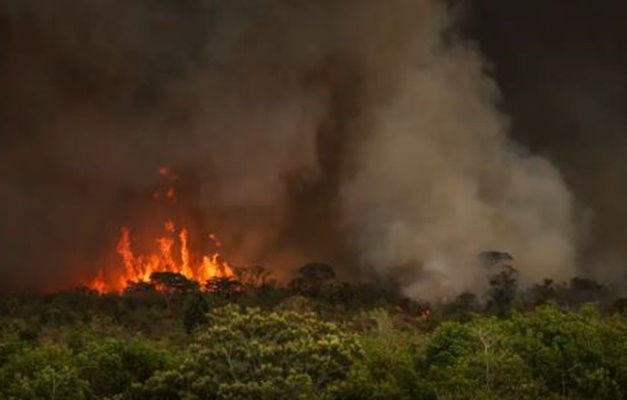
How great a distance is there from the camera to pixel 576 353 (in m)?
72.4

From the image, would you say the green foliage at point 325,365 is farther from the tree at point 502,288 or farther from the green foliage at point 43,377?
the tree at point 502,288

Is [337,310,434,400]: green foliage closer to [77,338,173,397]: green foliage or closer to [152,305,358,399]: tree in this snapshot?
[152,305,358,399]: tree

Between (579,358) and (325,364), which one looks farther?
(579,358)

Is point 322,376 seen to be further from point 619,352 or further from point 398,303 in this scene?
point 398,303

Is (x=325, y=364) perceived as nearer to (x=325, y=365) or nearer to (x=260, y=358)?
(x=325, y=365)

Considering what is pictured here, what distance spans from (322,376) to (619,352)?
2642 centimetres

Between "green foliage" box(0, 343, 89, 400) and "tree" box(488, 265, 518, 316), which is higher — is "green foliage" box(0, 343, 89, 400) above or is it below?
below

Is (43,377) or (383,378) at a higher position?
(43,377)

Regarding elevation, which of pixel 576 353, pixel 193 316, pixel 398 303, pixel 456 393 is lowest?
pixel 456 393

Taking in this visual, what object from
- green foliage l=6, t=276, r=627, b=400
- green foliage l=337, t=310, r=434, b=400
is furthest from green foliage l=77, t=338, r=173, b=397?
green foliage l=337, t=310, r=434, b=400

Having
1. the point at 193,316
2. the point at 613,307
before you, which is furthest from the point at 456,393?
the point at 613,307

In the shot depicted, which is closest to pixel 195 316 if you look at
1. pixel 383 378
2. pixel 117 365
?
pixel 117 365

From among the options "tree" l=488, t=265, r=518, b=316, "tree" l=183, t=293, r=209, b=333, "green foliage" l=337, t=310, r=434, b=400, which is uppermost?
"tree" l=488, t=265, r=518, b=316

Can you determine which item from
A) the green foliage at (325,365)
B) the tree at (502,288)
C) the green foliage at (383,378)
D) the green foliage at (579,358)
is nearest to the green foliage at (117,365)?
the green foliage at (325,365)
